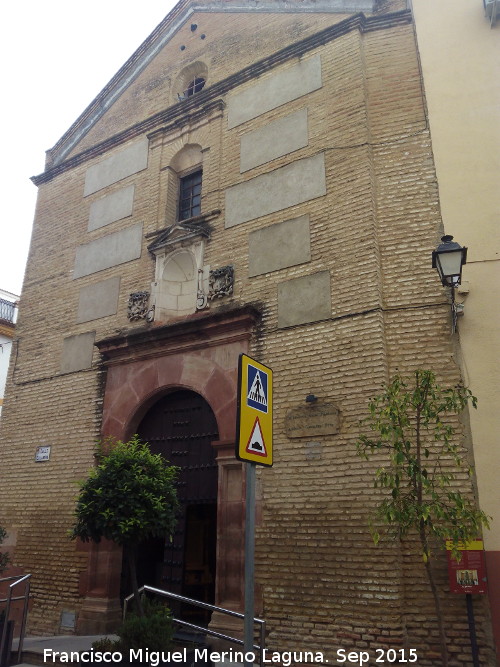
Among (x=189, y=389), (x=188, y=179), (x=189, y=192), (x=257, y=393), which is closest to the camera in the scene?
(x=257, y=393)

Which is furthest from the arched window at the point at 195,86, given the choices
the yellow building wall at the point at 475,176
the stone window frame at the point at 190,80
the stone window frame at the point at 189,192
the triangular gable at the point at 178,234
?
the yellow building wall at the point at 475,176

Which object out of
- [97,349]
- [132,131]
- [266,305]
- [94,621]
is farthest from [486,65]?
[94,621]

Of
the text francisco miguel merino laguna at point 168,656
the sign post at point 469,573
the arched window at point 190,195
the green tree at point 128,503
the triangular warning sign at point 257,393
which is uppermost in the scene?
the arched window at point 190,195

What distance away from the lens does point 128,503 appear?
22.4 ft

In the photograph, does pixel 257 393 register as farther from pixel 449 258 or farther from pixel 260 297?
pixel 260 297

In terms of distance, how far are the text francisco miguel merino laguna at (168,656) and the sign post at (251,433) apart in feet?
6.84

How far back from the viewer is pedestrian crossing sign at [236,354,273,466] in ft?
13.6

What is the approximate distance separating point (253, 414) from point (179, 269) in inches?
273

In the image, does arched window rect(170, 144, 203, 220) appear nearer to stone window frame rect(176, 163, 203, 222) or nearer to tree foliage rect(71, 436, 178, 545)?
stone window frame rect(176, 163, 203, 222)

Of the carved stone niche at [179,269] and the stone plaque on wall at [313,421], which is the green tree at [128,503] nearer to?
the stone plaque on wall at [313,421]

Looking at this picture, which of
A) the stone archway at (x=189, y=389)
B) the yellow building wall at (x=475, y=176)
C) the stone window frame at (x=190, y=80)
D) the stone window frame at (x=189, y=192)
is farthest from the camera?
the stone window frame at (x=190, y=80)

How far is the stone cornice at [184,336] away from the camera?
9156 millimetres

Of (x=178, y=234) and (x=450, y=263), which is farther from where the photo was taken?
(x=178, y=234)

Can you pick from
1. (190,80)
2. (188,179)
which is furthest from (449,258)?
(190,80)
